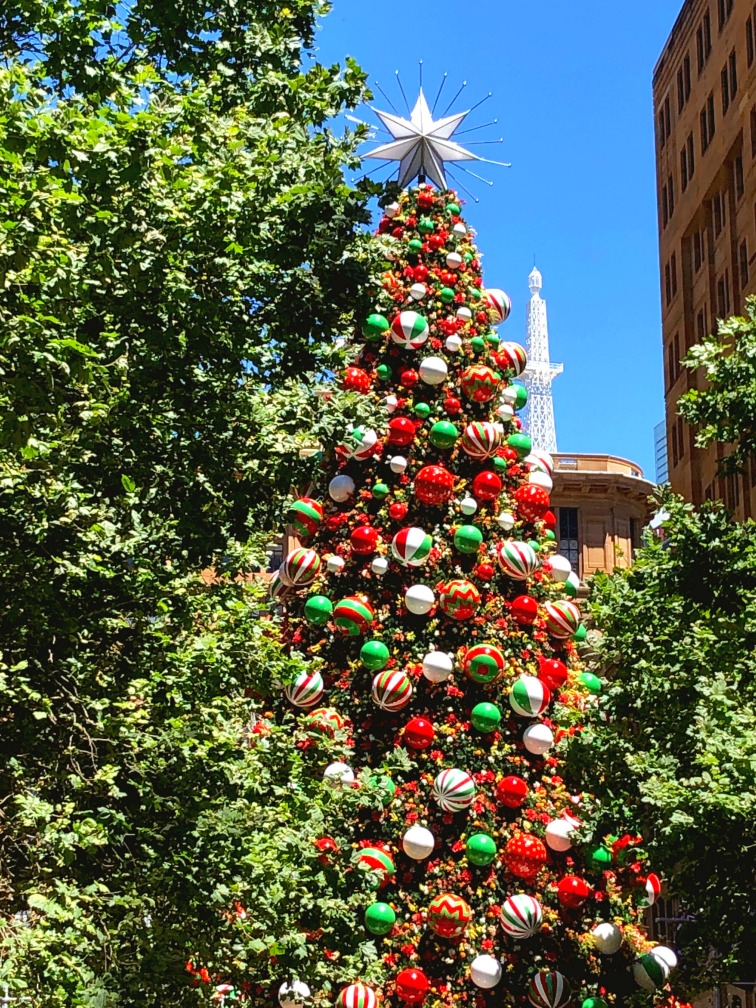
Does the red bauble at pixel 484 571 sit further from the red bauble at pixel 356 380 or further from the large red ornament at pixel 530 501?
the red bauble at pixel 356 380

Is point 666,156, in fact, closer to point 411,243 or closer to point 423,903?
point 411,243

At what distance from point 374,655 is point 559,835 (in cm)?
324

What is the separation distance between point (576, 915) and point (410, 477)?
6.26m

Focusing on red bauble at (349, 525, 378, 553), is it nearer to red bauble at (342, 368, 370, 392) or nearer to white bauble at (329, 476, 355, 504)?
white bauble at (329, 476, 355, 504)

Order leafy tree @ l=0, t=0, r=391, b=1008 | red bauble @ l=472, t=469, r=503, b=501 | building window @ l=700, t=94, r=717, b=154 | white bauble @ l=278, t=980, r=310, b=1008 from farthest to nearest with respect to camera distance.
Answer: building window @ l=700, t=94, r=717, b=154
red bauble @ l=472, t=469, r=503, b=501
white bauble @ l=278, t=980, r=310, b=1008
leafy tree @ l=0, t=0, r=391, b=1008

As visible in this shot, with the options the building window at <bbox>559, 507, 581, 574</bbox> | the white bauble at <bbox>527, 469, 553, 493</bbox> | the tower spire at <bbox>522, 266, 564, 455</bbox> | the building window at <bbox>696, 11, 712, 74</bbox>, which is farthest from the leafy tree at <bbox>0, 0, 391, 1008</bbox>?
the tower spire at <bbox>522, 266, 564, 455</bbox>

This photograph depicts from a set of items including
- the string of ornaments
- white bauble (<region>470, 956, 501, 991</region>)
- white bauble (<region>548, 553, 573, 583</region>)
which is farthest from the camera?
white bauble (<region>548, 553, 573, 583</region>)

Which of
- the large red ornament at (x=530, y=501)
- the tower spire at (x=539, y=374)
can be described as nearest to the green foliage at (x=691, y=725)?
the large red ornament at (x=530, y=501)

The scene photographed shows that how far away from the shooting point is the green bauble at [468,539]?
18578mm

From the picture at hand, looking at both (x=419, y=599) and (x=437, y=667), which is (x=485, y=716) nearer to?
(x=437, y=667)

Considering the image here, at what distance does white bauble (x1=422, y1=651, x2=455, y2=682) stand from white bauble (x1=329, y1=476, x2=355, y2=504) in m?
2.84

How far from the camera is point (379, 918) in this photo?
1650cm

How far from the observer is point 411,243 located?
20.9m

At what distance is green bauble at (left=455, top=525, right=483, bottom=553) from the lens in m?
18.6
